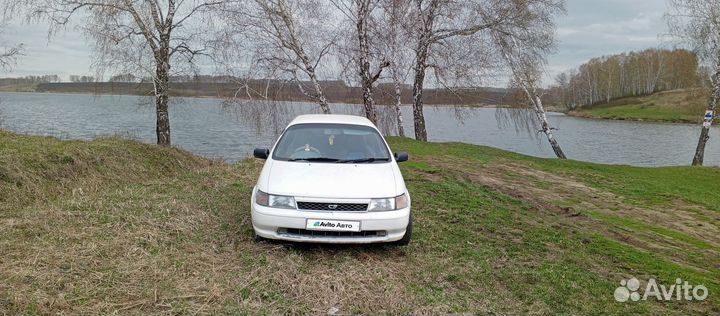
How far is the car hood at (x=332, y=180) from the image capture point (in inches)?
180

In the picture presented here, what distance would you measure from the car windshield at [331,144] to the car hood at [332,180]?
0.25m

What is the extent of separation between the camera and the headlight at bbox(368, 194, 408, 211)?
15.1 feet

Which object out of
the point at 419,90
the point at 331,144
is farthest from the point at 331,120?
the point at 419,90

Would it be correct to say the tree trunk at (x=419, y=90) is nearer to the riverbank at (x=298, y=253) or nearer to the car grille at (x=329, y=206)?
the riverbank at (x=298, y=253)

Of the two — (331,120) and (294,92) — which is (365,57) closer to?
(294,92)

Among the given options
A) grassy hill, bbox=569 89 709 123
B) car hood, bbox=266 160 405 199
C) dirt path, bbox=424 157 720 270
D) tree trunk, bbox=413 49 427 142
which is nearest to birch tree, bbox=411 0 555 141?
tree trunk, bbox=413 49 427 142

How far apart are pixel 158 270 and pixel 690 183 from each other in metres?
15.9

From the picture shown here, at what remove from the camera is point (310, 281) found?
404 centimetres

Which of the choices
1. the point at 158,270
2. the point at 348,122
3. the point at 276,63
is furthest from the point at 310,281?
the point at 276,63

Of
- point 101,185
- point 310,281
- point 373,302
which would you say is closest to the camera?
point 373,302

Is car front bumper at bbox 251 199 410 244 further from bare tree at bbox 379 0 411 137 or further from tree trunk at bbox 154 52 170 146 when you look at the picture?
bare tree at bbox 379 0 411 137

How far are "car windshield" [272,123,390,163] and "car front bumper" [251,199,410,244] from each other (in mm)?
1087

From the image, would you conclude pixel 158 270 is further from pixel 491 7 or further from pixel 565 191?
pixel 491 7

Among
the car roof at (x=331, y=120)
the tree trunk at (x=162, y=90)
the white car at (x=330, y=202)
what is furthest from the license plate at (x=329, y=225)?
the tree trunk at (x=162, y=90)
